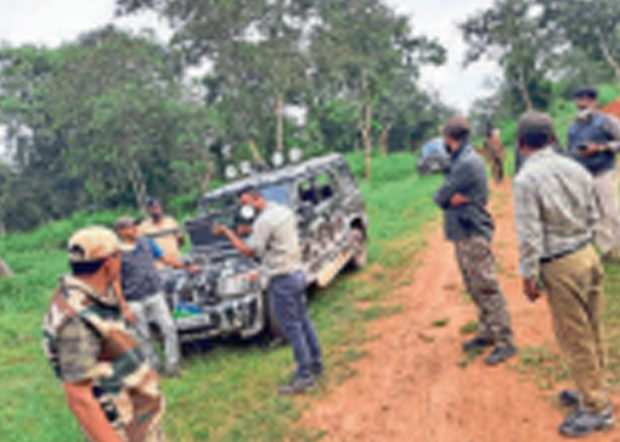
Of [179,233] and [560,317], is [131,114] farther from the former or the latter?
[560,317]

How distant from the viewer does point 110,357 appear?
88.4 inches

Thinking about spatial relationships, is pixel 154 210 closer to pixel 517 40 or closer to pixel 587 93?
pixel 587 93

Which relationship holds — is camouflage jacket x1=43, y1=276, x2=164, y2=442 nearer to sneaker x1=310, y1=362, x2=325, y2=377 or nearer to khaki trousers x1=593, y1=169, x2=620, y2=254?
sneaker x1=310, y1=362, x2=325, y2=377

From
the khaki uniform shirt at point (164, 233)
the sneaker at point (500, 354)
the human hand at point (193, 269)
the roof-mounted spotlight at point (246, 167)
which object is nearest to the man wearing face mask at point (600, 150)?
the sneaker at point (500, 354)

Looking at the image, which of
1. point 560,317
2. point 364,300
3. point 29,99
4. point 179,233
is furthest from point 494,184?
point 29,99

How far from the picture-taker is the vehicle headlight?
6.07 meters

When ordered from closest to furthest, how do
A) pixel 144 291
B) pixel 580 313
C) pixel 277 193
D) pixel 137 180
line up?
pixel 580 313 < pixel 144 291 < pixel 277 193 < pixel 137 180

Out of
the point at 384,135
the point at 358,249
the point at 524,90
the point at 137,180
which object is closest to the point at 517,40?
the point at 524,90

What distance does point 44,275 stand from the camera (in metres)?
13.0

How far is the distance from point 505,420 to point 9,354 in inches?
278

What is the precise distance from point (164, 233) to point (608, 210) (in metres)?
5.13

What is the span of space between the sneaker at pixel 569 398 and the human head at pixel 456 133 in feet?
6.76

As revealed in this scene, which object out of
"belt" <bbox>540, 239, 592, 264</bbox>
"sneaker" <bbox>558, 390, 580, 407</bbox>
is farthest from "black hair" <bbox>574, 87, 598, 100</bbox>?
"sneaker" <bbox>558, 390, 580, 407</bbox>

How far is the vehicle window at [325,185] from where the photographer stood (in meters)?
8.41
